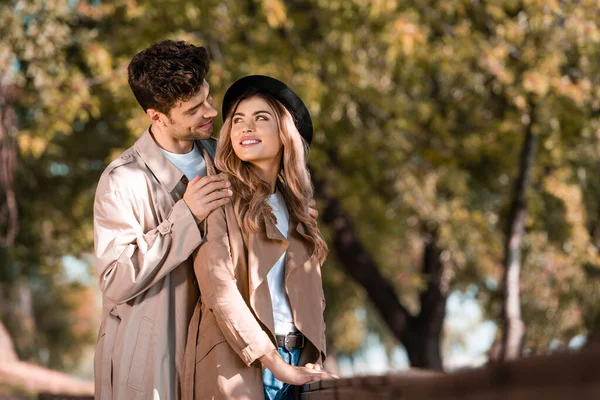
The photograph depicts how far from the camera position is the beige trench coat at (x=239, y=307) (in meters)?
3.15

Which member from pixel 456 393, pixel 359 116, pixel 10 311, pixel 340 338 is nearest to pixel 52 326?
pixel 10 311

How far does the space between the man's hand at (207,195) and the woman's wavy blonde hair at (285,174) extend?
0.15ft

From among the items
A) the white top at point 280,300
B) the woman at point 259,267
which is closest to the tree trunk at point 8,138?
the woman at point 259,267

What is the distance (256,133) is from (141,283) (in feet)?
2.15

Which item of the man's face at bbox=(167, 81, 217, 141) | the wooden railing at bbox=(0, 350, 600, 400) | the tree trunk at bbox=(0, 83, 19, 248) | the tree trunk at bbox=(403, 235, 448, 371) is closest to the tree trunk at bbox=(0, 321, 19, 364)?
the tree trunk at bbox=(0, 83, 19, 248)

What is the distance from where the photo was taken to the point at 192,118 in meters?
3.80

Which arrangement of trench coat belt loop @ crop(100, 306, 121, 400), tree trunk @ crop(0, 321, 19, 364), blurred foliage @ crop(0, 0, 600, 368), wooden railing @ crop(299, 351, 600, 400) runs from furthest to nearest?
tree trunk @ crop(0, 321, 19, 364)
blurred foliage @ crop(0, 0, 600, 368)
trench coat belt loop @ crop(100, 306, 121, 400)
wooden railing @ crop(299, 351, 600, 400)

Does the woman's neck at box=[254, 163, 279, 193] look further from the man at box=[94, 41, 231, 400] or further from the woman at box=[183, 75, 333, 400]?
the man at box=[94, 41, 231, 400]

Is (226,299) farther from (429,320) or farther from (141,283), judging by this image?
(429,320)

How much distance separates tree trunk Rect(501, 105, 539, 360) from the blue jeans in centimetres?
849

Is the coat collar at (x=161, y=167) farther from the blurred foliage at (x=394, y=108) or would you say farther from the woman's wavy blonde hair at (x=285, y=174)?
the blurred foliage at (x=394, y=108)

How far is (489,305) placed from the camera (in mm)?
17297

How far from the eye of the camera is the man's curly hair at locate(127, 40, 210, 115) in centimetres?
374

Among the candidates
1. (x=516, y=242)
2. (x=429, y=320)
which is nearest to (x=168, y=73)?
(x=516, y=242)
